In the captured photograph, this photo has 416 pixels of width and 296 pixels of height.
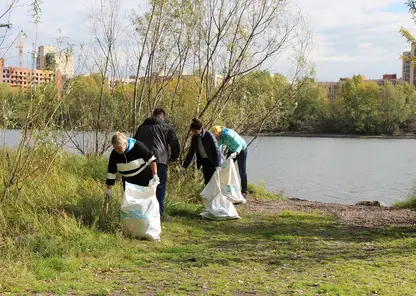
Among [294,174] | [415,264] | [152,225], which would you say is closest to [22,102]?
[152,225]

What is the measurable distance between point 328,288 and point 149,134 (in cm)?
343

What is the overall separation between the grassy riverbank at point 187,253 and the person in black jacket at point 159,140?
67 cm

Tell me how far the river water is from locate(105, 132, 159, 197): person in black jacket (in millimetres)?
10961

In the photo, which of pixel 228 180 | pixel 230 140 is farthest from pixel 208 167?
pixel 230 140

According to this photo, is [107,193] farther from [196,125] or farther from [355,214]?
[355,214]

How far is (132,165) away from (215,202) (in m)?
1.90

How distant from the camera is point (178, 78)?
33.8ft

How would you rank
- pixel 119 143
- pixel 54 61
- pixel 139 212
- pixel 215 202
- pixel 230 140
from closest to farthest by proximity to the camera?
pixel 119 143, pixel 139 212, pixel 54 61, pixel 215 202, pixel 230 140

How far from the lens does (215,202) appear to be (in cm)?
755

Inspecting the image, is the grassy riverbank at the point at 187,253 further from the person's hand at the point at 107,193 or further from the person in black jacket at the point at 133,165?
the person in black jacket at the point at 133,165

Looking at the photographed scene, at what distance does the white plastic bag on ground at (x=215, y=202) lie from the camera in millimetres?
7520

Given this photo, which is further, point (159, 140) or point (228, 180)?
point (228, 180)

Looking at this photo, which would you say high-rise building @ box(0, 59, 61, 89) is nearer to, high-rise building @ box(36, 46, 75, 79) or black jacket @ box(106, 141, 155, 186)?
high-rise building @ box(36, 46, 75, 79)

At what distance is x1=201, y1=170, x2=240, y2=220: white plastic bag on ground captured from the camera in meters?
7.52
